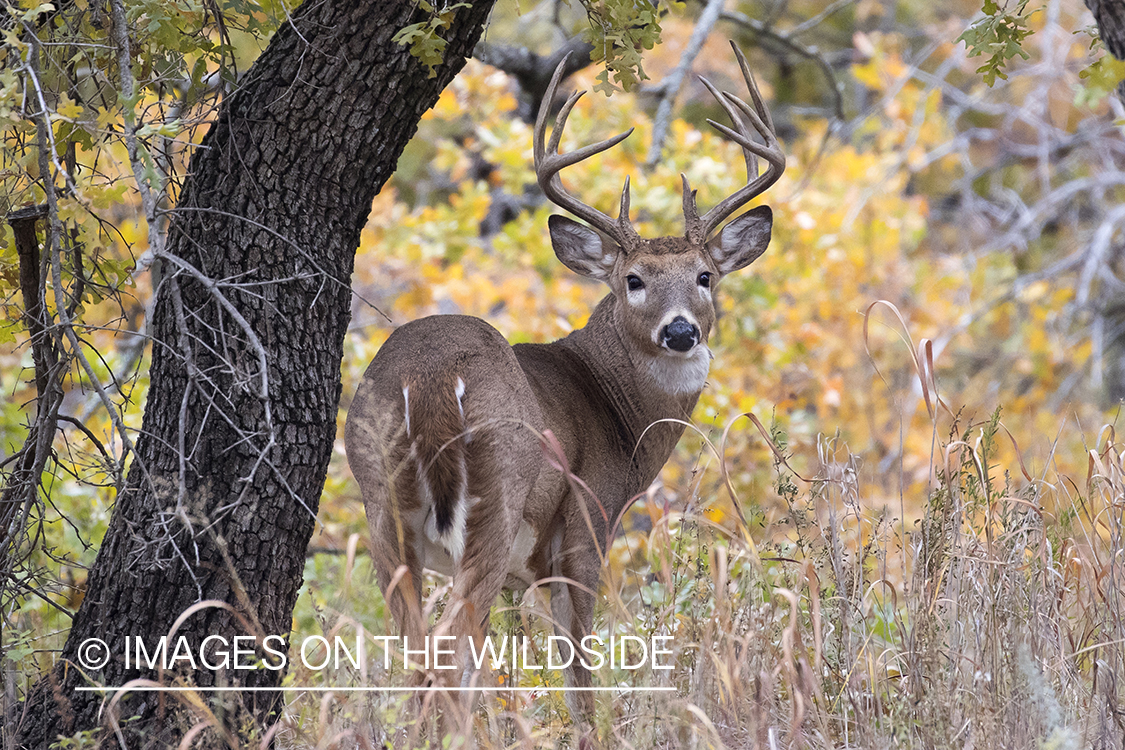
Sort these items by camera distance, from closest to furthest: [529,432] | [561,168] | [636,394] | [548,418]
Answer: [529,432], [548,418], [561,168], [636,394]

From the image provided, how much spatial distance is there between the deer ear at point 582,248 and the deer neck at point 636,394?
8.4 inches

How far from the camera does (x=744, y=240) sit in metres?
5.09

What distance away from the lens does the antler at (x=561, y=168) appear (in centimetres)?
437

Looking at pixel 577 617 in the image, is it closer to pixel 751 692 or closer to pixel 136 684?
pixel 751 692

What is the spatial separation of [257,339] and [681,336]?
5.79 feet

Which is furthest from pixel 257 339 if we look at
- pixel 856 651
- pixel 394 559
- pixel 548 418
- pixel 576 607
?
pixel 856 651

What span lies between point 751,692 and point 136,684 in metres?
1.55

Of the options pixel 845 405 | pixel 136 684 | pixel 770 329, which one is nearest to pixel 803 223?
pixel 770 329

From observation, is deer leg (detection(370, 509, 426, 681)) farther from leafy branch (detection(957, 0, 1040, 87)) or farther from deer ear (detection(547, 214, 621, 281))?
leafy branch (detection(957, 0, 1040, 87))

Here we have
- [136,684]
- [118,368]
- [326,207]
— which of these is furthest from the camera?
[118,368]

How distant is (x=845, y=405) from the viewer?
10750 millimetres

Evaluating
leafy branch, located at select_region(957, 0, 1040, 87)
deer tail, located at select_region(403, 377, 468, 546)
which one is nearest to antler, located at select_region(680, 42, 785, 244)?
leafy branch, located at select_region(957, 0, 1040, 87)

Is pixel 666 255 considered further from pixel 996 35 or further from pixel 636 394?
pixel 996 35

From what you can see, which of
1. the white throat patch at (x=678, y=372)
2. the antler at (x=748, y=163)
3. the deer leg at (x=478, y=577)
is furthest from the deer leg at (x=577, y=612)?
the antler at (x=748, y=163)
